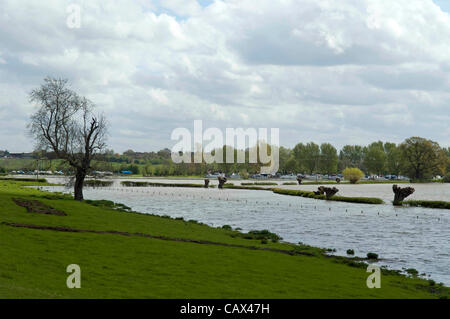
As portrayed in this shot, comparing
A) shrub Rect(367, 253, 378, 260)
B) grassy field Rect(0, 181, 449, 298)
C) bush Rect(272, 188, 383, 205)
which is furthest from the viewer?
bush Rect(272, 188, 383, 205)

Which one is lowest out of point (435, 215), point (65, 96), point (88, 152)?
point (435, 215)

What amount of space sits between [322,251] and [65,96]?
45665 millimetres

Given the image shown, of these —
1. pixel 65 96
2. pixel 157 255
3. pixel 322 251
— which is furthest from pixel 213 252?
pixel 65 96

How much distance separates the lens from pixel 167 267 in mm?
25594

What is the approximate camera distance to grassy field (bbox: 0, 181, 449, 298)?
20.3 meters
